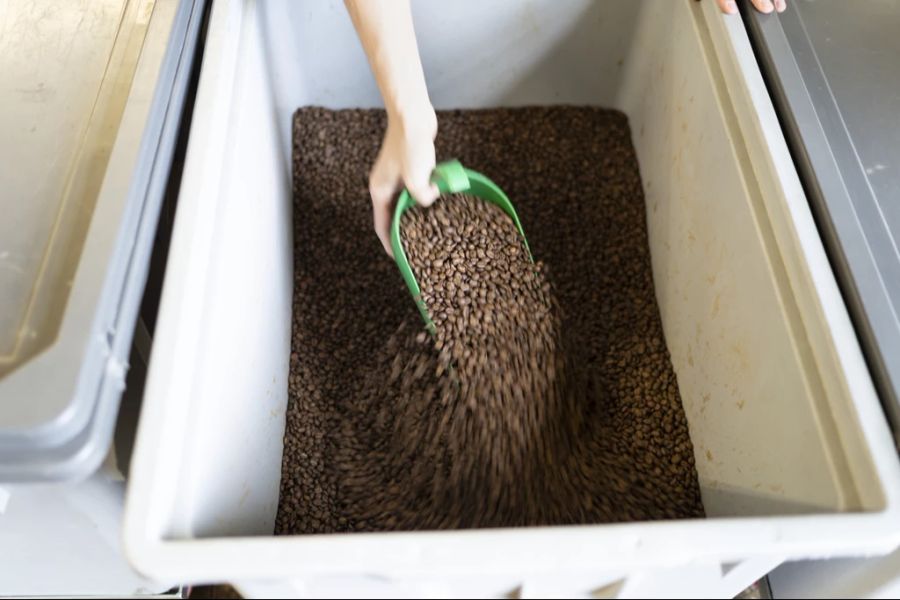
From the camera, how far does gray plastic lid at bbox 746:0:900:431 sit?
0.72 m

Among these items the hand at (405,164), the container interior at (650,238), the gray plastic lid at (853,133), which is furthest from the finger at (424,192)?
the gray plastic lid at (853,133)

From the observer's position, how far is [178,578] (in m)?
Answer: 0.60

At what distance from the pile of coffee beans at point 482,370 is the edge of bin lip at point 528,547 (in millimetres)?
315

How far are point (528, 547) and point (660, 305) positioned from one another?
2.25 feet

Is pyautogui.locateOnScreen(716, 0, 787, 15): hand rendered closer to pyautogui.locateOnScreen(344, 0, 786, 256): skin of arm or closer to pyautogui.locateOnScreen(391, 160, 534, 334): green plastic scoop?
pyautogui.locateOnScreen(344, 0, 786, 256): skin of arm

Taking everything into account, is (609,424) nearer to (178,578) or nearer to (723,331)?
(723,331)

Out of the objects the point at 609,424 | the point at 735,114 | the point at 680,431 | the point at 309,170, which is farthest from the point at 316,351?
the point at 735,114

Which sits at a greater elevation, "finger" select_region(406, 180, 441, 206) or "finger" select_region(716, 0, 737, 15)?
"finger" select_region(716, 0, 737, 15)

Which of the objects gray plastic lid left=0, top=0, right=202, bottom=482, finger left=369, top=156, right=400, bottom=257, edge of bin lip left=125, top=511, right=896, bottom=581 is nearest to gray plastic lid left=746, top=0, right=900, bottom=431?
edge of bin lip left=125, top=511, right=896, bottom=581

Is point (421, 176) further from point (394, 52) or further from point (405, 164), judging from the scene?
point (394, 52)

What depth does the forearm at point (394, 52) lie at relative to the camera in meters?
0.90

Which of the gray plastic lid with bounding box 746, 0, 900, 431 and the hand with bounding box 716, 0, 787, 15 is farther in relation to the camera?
the hand with bounding box 716, 0, 787, 15

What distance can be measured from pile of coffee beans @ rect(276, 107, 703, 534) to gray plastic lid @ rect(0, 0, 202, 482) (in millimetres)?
401

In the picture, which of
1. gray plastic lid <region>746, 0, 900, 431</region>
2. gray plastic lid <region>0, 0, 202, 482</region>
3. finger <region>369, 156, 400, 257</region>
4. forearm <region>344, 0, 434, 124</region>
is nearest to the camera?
gray plastic lid <region>0, 0, 202, 482</region>
